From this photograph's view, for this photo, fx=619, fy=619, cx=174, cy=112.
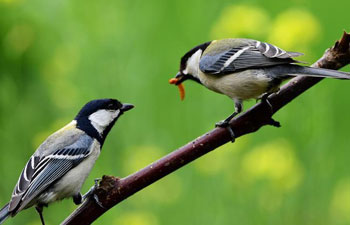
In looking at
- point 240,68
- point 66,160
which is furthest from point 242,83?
point 66,160

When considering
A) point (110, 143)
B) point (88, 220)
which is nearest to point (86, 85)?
point (110, 143)

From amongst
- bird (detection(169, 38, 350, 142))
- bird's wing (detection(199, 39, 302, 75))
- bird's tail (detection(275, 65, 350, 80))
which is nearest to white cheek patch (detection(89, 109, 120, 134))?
bird (detection(169, 38, 350, 142))

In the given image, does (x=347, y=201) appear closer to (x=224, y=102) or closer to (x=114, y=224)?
(x=224, y=102)

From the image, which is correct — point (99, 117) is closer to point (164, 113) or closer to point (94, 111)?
point (94, 111)

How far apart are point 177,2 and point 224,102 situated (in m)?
1.13

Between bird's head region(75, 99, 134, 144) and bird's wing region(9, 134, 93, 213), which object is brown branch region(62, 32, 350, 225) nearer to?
bird's wing region(9, 134, 93, 213)

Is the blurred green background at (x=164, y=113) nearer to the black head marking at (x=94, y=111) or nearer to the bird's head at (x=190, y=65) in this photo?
the black head marking at (x=94, y=111)

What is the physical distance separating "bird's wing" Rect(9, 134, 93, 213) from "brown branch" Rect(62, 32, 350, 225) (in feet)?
1.66

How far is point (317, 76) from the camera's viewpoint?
1.88 m

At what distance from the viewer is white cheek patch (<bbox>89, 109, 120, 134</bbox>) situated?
9.32 feet

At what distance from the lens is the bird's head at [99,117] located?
2.83m

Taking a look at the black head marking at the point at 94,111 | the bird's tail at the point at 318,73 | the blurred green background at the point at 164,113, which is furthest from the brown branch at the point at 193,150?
the blurred green background at the point at 164,113

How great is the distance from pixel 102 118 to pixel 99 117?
0.6 inches

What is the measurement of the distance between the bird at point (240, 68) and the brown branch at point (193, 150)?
0.23 meters
